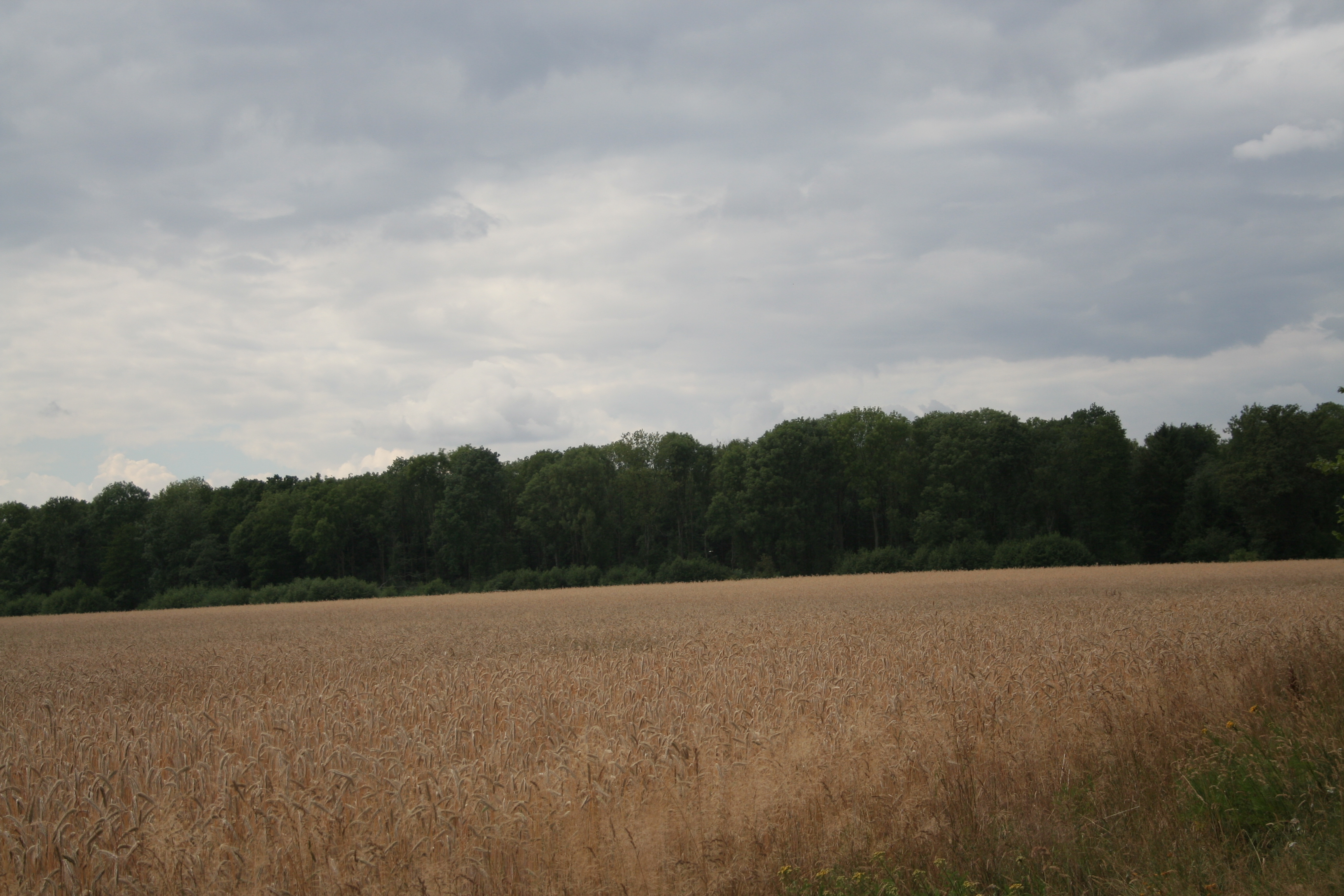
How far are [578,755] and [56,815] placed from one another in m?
3.47

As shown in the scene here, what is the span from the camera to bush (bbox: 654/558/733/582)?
212 ft

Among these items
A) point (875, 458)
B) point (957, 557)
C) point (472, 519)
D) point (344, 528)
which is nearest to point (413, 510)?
point (344, 528)

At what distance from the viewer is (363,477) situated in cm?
8506

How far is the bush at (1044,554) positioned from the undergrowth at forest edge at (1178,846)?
51497 mm

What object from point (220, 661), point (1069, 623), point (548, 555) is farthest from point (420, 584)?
point (1069, 623)

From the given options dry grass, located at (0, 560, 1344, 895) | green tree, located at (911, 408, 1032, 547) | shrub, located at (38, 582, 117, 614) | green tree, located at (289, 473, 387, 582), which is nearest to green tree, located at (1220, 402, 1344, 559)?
green tree, located at (911, 408, 1032, 547)

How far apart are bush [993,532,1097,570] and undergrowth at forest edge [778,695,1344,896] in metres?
51.5

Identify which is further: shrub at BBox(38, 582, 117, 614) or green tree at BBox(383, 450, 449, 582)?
green tree at BBox(383, 450, 449, 582)

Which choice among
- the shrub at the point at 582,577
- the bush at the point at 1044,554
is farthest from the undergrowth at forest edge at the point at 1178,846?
the shrub at the point at 582,577

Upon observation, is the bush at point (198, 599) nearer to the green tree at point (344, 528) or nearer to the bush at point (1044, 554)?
the green tree at point (344, 528)

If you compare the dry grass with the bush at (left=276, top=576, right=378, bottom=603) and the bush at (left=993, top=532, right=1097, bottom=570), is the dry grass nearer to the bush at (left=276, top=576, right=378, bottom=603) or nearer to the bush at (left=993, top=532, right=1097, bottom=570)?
the bush at (left=993, top=532, right=1097, bottom=570)

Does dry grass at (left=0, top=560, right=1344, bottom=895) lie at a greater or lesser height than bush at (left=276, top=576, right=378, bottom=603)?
greater

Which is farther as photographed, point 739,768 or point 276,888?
point 739,768

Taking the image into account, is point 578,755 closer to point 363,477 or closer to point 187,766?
point 187,766
